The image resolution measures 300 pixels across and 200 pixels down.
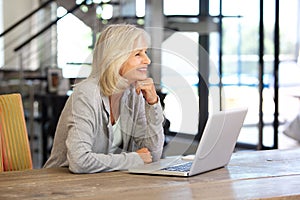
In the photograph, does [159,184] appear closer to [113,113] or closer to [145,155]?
[145,155]

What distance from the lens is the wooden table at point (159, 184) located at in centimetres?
185

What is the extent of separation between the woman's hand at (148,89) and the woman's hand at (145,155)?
0.17 metres

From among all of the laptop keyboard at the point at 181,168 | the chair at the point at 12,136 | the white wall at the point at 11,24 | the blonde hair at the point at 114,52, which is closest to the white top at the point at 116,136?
the blonde hair at the point at 114,52

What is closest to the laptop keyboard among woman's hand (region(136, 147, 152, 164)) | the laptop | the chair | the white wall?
the laptop

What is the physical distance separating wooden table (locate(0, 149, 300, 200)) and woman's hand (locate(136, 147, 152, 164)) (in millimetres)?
131

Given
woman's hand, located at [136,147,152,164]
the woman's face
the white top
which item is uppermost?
the woman's face

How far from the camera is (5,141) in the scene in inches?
104

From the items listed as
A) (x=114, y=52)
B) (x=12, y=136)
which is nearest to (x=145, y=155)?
(x=114, y=52)

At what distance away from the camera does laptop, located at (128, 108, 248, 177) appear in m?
2.11

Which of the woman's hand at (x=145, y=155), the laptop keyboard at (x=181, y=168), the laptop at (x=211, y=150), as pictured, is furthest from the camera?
the woman's hand at (x=145, y=155)

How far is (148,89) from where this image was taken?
2.35 metres

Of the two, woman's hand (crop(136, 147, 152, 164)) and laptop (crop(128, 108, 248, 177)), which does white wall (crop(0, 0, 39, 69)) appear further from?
laptop (crop(128, 108, 248, 177))

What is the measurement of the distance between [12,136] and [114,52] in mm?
638

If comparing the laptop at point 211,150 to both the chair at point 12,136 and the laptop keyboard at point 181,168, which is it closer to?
the laptop keyboard at point 181,168
